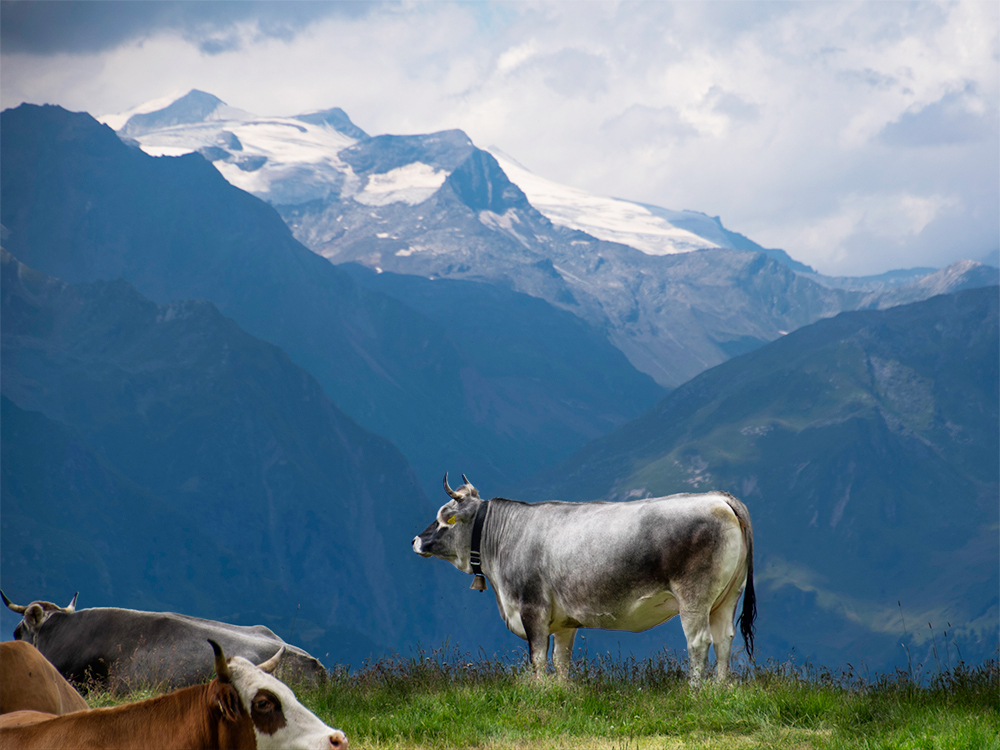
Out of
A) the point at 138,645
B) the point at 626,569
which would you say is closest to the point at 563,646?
the point at 626,569

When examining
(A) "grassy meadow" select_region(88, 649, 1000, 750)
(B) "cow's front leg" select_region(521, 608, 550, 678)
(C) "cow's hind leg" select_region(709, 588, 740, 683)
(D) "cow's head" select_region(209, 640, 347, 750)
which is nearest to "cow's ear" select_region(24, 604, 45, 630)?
(A) "grassy meadow" select_region(88, 649, 1000, 750)

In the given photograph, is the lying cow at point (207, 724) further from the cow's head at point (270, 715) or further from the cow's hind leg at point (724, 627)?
the cow's hind leg at point (724, 627)

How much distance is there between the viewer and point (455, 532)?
1376cm

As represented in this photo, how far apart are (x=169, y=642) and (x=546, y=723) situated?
7061 mm

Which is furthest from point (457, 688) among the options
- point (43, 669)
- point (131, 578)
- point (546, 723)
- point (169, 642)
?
point (131, 578)

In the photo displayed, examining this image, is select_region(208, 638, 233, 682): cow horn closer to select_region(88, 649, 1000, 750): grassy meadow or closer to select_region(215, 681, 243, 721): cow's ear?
select_region(215, 681, 243, 721): cow's ear

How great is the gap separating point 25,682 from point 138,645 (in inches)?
284

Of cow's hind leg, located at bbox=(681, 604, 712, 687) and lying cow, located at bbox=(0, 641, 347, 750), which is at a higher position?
lying cow, located at bbox=(0, 641, 347, 750)

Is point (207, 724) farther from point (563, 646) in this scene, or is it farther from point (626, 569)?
point (563, 646)

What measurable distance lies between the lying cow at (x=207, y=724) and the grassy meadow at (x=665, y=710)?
125 inches

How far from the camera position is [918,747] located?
7.49m

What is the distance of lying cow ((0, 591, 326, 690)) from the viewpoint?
1284 centimetres

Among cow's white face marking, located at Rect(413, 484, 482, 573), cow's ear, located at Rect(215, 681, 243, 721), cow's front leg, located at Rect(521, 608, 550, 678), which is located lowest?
cow's front leg, located at Rect(521, 608, 550, 678)

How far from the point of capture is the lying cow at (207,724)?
531cm
